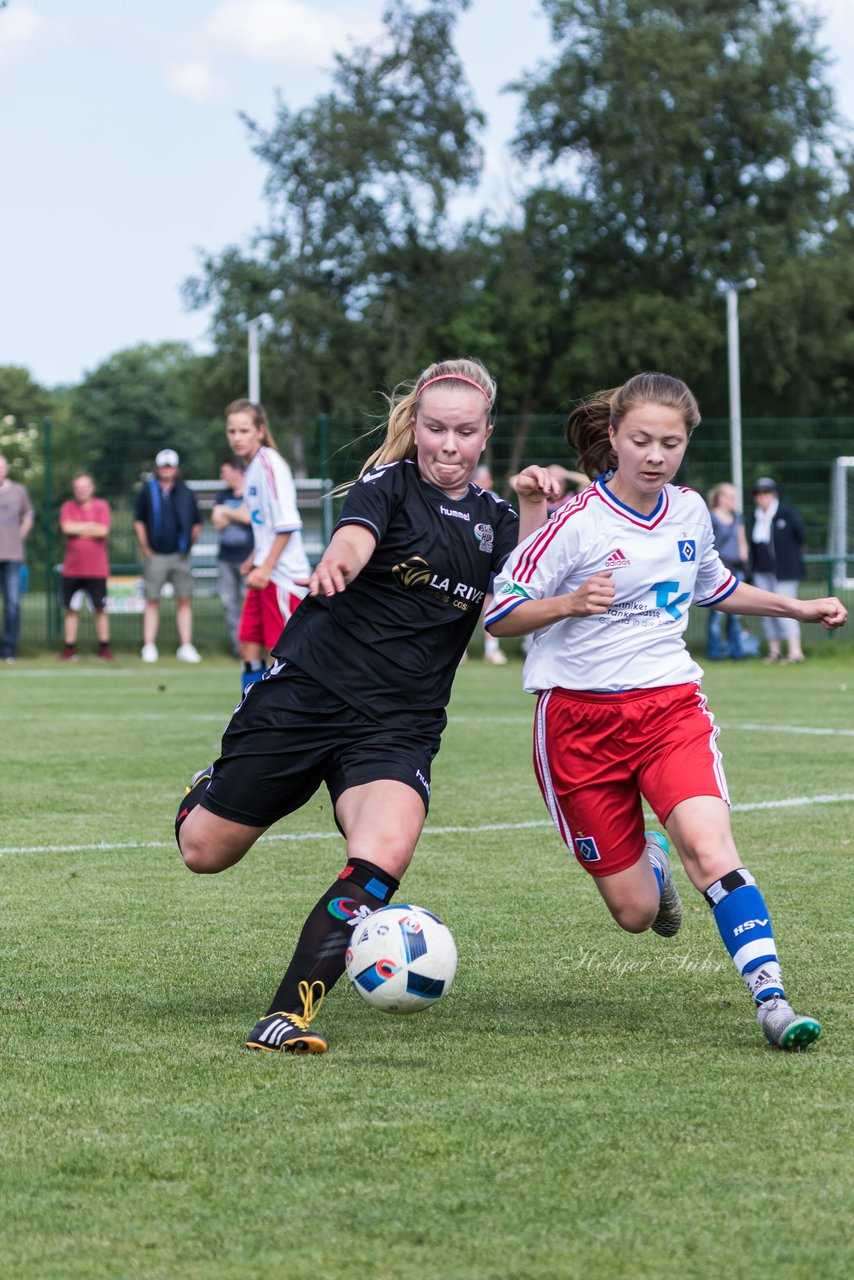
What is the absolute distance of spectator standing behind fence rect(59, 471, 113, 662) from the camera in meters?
20.2

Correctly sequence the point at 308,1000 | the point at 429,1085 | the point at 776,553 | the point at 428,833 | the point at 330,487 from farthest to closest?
the point at 330,487 → the point at 776,553 → the point at 428,833 → the point at 308,1000 → the point at 429,1085

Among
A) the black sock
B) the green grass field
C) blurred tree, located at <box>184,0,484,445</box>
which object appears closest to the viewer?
the green grass field

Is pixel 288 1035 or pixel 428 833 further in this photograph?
pixel 428 833

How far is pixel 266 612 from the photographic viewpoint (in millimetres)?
10875

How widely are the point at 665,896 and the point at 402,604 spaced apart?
1252 mm

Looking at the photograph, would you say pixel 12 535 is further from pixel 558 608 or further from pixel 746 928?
pixel 746 928

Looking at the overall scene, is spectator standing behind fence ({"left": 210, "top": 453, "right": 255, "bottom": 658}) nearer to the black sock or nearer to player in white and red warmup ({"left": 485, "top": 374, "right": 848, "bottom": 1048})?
player in white and red warmup ({"left": 485, "top": 374, "right": 848, "bottom": 1048})

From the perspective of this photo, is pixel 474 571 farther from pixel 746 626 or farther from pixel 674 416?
pixel 746 626

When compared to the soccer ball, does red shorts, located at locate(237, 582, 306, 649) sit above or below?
above

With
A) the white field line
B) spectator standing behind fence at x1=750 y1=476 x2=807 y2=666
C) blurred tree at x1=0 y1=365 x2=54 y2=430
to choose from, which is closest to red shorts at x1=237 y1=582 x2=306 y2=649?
the white field line

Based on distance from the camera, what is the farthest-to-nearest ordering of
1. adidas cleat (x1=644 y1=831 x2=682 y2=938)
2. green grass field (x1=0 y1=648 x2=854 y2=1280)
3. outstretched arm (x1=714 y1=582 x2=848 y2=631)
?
adidas cleat (x1=644 y1=831 x2=682 y2=938), outstretched arm (x1=714 y1=582 x2=848 y2=631), green grass field (x1=0 y1=648 x2=854 y2=1280)

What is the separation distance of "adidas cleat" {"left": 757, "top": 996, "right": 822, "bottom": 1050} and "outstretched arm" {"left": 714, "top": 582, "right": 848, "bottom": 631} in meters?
1.13

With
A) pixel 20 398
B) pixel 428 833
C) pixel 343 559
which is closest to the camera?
pixel 343 559

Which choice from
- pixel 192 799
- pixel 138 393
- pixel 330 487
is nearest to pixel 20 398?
pixel 138 393
